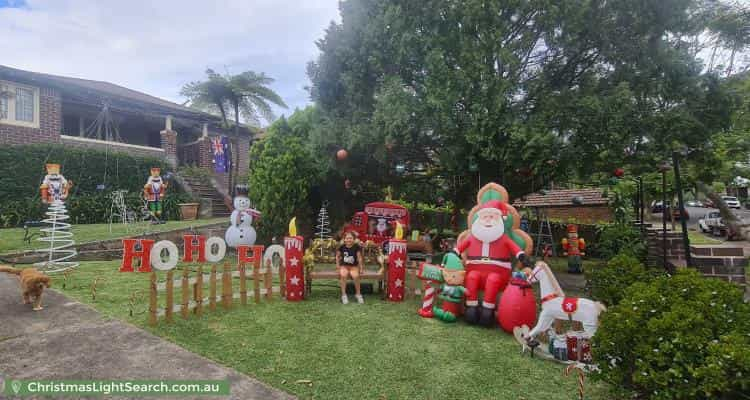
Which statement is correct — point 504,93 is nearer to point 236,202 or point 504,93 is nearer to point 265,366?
point 265,366

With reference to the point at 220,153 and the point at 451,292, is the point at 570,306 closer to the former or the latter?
the point at 451,292

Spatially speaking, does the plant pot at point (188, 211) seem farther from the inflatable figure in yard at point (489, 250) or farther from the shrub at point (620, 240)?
the shrub at point (620, 240)

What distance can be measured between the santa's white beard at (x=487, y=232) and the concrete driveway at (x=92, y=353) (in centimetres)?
394

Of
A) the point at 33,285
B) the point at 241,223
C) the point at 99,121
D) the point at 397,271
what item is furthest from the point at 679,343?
the point at 99,121

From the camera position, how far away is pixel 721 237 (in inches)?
826

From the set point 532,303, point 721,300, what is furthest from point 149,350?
point 721,300

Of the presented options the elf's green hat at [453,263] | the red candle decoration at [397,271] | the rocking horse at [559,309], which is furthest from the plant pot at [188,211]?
the rocking horse at [559,309]

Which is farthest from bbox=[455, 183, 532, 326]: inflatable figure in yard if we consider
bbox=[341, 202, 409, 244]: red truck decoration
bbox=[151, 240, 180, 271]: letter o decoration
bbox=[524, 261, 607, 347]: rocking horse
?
bbox=[151, 240, 180, 271]: letter o decoration

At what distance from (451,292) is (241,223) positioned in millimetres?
6618

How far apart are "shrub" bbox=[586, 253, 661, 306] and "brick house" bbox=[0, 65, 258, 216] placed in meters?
13.0

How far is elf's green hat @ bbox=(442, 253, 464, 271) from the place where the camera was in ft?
19.9

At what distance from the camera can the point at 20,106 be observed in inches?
531

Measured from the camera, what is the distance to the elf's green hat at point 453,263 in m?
6.07

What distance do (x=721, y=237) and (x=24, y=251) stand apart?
2933 centimetres
